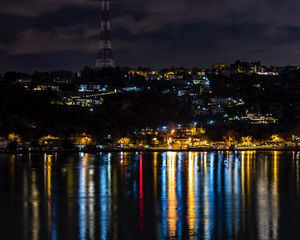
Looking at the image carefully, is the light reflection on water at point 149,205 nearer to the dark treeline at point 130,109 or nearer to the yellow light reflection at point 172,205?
the yellow light reflection at point 172,205

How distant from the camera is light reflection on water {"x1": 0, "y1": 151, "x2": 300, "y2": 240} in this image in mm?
10695

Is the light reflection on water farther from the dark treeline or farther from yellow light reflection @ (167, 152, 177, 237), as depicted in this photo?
the dark treeline

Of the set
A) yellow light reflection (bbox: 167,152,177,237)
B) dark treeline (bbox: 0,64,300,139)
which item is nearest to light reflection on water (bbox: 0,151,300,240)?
yellow light reflection (bbox: 167,152,177,237)

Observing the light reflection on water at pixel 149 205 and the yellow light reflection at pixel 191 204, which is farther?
the yellow light reflection at pixel 191 204

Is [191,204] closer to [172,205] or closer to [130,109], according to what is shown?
[172,205]

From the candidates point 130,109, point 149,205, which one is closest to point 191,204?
point 149,205

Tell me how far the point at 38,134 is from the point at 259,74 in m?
40.4

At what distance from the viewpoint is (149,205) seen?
13555 mm

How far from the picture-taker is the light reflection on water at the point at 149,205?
10.7 metres

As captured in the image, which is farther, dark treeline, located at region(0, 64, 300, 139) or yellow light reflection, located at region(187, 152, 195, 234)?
dark treeline, located at region(0, 64, 300, 139)

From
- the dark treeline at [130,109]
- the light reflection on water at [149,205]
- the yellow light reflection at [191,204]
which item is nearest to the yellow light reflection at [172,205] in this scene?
the light reflection on water at [149,205]

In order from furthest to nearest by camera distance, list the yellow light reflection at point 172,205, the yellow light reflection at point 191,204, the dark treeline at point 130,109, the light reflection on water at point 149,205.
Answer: the dark treeline at point 130,109
the yellow light reflection at point 191,204
the yellow light reflection at point 172,205
the light reflection on water at point 149,205

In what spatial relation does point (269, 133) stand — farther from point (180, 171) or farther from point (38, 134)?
point (180, 171)

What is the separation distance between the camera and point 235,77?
74.7 m
